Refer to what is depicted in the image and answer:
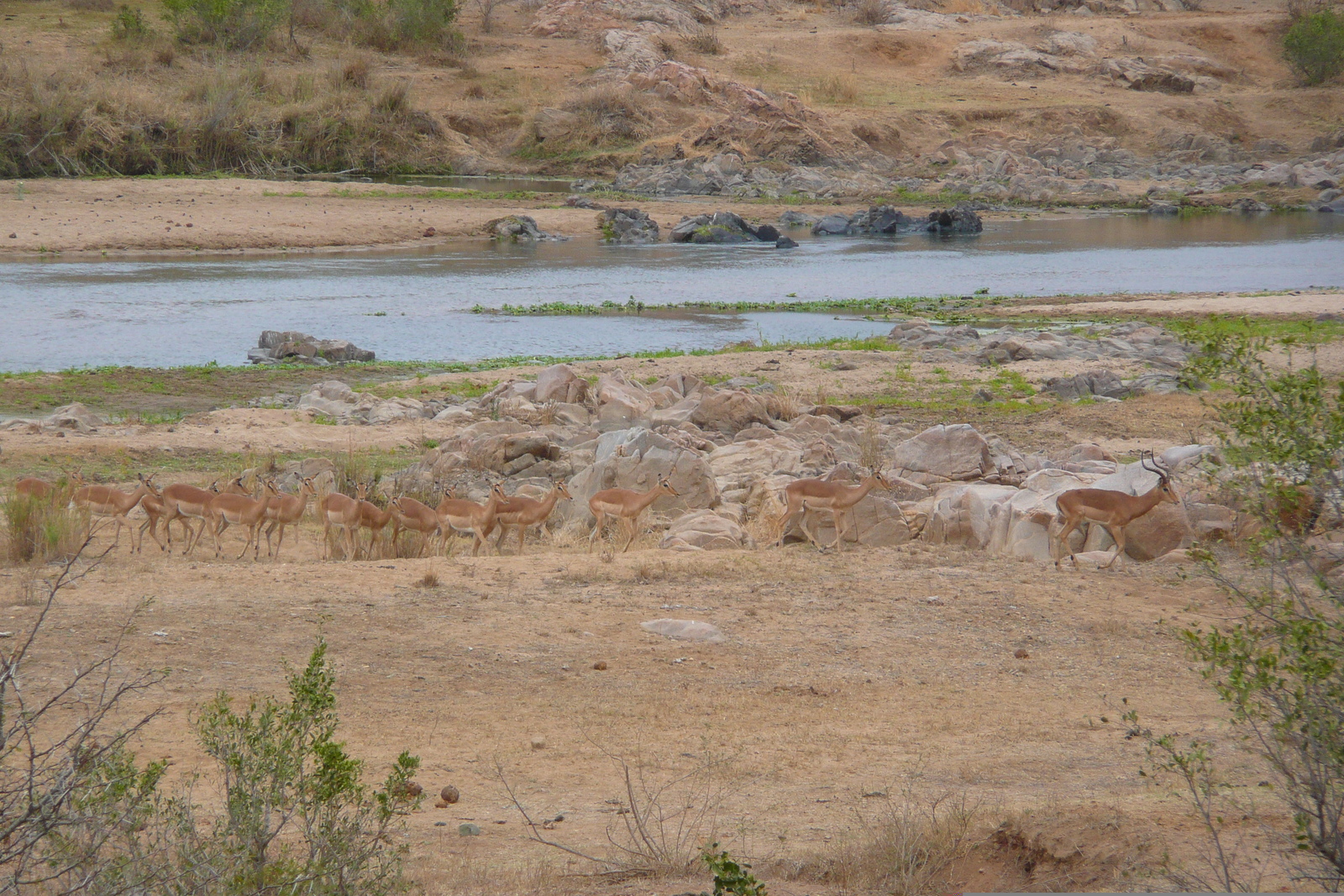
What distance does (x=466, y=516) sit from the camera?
10.3 meters

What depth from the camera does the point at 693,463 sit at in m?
11.8

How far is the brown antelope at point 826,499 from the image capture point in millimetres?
10297

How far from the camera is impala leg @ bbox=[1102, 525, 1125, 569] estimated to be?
9469mm

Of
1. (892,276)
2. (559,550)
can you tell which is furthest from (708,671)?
(892,276)

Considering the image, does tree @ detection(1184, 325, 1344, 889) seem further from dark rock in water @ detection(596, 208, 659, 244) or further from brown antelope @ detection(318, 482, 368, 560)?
dark rock in water @ detection(596, 208, 659, 244)

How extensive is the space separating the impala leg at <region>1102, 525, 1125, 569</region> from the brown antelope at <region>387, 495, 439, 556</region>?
5528mm

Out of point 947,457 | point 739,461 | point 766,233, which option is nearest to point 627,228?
point 766,233

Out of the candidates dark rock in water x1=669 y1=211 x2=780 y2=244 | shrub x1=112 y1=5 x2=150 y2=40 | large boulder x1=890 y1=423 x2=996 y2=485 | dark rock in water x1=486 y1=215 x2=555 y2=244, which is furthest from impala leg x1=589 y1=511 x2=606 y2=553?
shrub x1=112 y1=5 x2=150 y2=40

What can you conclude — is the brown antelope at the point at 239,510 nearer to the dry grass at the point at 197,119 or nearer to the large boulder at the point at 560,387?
the large boulder at the point at 560,387

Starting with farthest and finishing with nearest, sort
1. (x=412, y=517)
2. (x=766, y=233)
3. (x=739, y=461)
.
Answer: (x=766, y=233), (x=739, y=461), (x=412, y=517)

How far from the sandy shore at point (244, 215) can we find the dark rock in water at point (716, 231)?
1.52 meters

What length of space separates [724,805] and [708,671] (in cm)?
186

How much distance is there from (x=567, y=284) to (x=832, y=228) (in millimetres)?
16190

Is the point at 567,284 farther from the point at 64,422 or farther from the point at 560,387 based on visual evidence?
the point at 64,422
